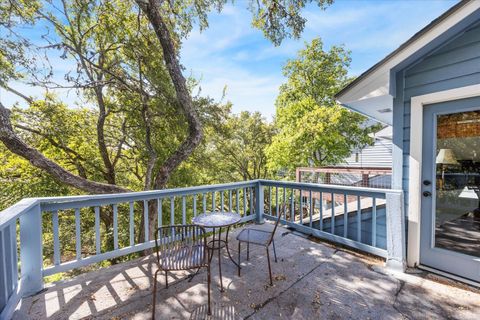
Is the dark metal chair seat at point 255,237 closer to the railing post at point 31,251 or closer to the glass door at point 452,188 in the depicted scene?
the glass door at point 452,188

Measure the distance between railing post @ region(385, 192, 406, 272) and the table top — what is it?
77.3 inches

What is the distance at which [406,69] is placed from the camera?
2.80 meters

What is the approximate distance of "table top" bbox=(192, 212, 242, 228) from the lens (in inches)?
98.8

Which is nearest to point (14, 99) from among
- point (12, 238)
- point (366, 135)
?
point (12, 238)

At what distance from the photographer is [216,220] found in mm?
2672

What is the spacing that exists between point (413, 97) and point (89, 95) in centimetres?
809

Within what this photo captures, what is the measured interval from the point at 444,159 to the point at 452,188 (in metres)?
0.36

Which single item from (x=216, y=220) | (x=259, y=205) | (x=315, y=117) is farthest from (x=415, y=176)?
(x=315, y=117)

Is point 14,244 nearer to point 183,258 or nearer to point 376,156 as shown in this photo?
point 183,258

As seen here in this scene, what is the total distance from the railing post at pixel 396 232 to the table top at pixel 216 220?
1.96 metres

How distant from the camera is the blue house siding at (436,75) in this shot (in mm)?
2326

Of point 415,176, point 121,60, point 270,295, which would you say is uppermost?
point 121,60

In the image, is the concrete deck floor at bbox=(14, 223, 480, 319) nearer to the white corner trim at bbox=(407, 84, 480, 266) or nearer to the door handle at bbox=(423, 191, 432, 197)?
the white corner trim at bbox=(407, 84, 480, 266)

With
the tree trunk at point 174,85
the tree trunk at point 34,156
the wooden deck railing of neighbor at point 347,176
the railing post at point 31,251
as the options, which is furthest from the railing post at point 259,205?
the tree trunk at point 34,156
